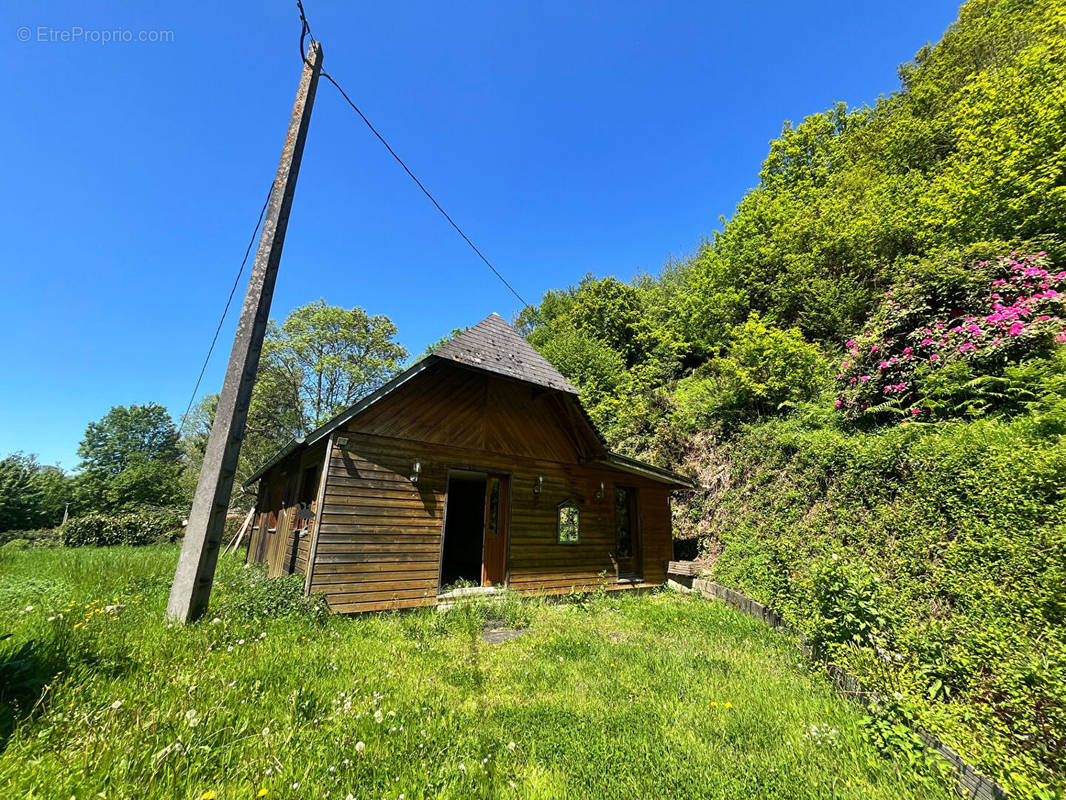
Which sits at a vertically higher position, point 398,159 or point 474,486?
point 398,159

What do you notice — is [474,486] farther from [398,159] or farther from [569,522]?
[398,159]

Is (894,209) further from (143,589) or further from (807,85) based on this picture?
(143,589)

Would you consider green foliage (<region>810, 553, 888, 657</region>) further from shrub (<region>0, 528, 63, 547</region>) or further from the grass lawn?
shrub (<region>0, 528, 63, 547</region>)

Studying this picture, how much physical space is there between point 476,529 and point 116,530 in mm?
21547

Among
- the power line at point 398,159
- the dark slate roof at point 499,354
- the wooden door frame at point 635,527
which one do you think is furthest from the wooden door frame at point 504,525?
the power line at point 398,159

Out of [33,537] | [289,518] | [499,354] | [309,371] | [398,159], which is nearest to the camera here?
[398,159]

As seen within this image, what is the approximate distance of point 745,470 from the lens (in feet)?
36.0

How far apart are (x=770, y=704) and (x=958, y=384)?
6.33 metres

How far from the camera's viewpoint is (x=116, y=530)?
20.8 metres

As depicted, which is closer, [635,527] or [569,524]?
[569,524]

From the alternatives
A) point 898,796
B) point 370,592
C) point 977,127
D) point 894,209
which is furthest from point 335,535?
point 977,127

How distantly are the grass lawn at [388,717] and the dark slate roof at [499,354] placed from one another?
481 cm

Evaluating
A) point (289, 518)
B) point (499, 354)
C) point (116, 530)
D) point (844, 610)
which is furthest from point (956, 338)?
point (116, 530)

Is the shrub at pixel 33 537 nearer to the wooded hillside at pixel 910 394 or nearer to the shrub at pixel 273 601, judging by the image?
the shrub at pixel 273 601
